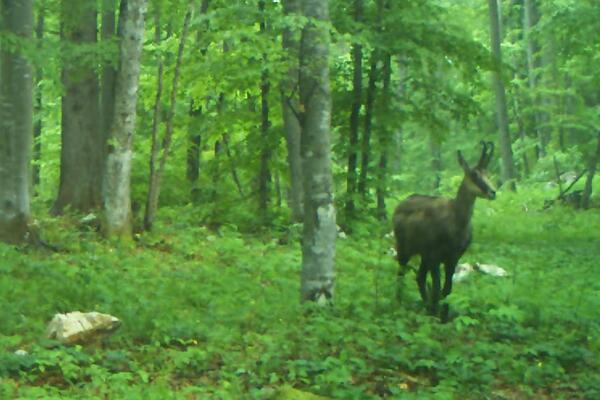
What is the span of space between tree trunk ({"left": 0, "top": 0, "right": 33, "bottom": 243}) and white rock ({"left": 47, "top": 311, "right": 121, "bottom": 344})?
4.89 meters

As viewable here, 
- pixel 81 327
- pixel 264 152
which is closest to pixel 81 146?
pixel 264 152

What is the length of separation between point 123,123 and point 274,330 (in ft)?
22.6

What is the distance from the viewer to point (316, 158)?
1020 cm

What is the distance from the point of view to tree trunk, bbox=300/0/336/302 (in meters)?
10.1

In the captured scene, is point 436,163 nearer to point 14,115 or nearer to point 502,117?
point 502,117

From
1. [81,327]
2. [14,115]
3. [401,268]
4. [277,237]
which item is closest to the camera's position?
[81,327]

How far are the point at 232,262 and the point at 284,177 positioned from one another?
6143mm

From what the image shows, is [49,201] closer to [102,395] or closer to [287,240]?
[287,240]

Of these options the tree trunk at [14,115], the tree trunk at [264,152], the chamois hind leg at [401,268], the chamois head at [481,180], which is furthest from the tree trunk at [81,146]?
the chamois head at [481,180]

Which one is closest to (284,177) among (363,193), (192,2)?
(363,193)

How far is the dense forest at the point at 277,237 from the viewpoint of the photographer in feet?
26.5

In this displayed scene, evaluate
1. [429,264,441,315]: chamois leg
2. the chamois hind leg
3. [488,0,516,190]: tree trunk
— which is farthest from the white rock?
[488,0,516,190]: tree trunk

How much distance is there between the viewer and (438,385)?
25.2 feet

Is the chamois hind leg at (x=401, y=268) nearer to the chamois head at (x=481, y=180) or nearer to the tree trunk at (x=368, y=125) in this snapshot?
the chamois head at (x=481, y=180)
